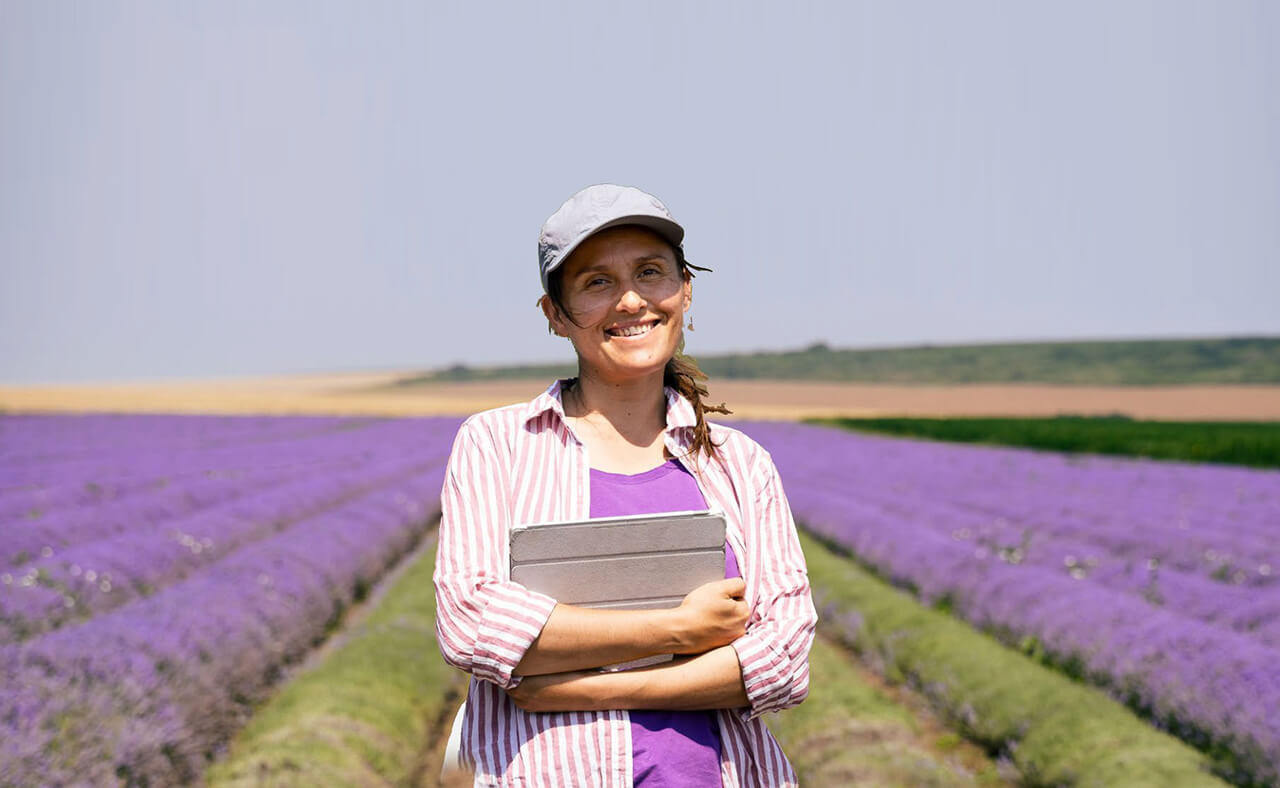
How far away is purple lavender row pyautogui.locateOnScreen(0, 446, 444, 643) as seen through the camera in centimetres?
702

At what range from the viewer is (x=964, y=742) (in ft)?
19.7

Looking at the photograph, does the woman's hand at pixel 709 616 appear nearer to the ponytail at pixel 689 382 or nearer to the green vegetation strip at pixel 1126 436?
the ponytail at pixel 689 382

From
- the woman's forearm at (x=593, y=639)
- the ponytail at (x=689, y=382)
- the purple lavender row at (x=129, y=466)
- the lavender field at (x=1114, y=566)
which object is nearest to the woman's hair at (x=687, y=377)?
the ponytail at (x=689, y=382)

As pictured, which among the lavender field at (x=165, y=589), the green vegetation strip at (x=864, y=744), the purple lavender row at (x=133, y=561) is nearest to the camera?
the lavender field at (x=165, y=589)

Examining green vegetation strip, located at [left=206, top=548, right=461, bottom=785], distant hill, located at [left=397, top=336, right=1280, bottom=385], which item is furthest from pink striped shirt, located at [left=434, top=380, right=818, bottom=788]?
distant hill, located at [left=397, top=336, right=1280, bottom=385]

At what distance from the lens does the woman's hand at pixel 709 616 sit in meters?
1.69

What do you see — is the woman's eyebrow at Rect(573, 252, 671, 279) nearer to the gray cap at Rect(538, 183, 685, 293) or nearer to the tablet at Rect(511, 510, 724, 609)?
the gray cap at Rect(538, 183, 685, 293)

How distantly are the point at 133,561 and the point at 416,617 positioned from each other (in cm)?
255

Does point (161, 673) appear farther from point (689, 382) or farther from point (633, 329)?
point (633, 329)

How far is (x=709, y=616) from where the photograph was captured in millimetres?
1695

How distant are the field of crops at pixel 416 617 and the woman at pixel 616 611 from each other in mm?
2964

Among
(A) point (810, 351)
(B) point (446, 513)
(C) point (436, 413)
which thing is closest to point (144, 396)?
(C) point (436, 413)

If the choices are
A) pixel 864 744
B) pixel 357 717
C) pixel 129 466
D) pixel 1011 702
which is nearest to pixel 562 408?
pixel 864 744

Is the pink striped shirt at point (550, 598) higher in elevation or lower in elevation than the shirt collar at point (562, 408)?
lower
